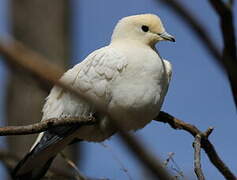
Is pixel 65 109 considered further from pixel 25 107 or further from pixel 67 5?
pixel 67 5

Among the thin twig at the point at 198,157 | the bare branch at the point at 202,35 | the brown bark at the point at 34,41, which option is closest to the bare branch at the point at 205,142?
the thin twig at the point at 198,157

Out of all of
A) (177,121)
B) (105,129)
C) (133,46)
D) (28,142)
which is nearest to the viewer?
(177,121)

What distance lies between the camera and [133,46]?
9.75 ft

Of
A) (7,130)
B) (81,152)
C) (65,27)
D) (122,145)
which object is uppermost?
(122,145)

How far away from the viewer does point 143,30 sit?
3.07 meters

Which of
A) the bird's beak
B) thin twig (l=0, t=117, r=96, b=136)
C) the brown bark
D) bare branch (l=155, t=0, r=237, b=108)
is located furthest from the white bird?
bare branch (l=155, t=0, r=237, b=108)

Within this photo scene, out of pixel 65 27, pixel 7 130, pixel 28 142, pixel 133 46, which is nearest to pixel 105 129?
pixel 133 46

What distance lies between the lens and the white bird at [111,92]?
8.82 feet

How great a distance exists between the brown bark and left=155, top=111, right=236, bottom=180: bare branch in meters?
1.70

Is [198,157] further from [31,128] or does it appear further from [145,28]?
[145,28]

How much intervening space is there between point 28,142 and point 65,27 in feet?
2.89

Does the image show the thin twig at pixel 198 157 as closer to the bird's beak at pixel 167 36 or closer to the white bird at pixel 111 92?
the white bird at pixel 111 92

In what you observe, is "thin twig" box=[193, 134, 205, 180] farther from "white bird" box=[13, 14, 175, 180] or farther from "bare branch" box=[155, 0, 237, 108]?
"bare branch" box=[155, 0, 237, 108]

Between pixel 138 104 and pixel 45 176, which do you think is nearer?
pixel 138 104
